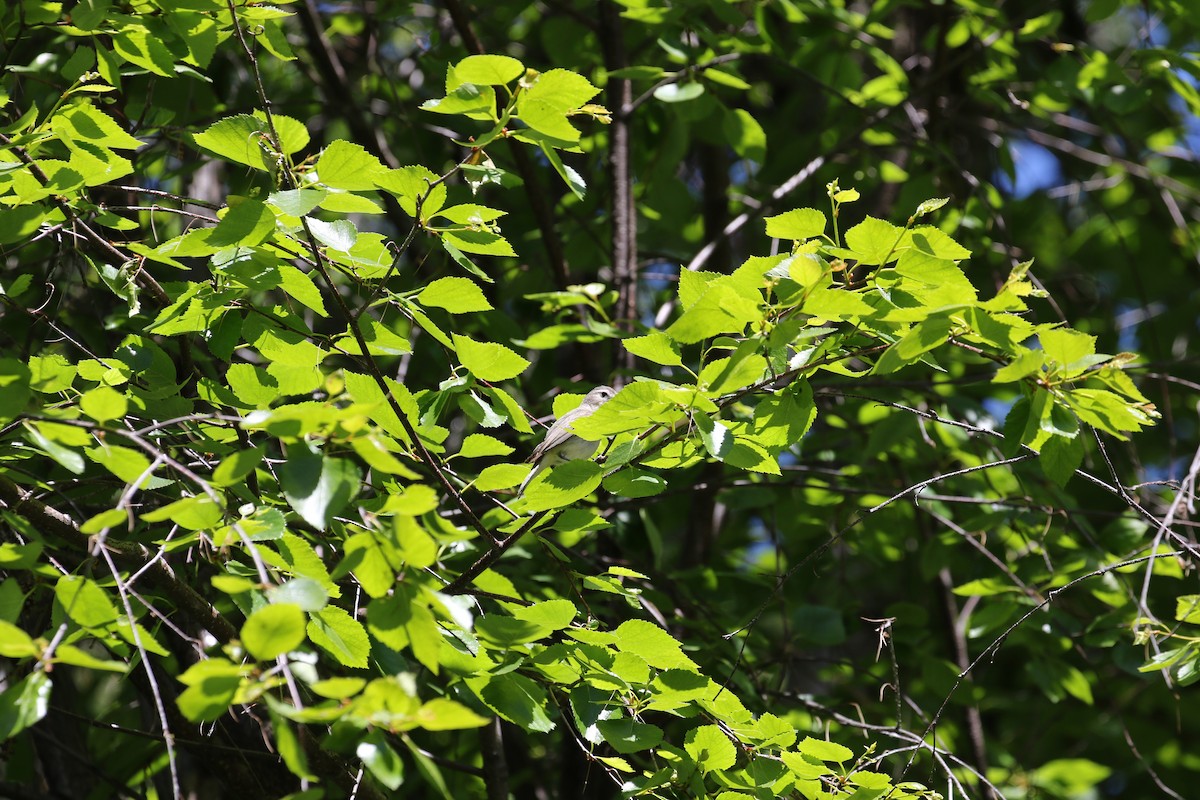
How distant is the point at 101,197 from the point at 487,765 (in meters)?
1.94

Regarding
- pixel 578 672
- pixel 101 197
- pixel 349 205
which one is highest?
pixel 349 205

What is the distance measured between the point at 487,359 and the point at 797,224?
2.26ft

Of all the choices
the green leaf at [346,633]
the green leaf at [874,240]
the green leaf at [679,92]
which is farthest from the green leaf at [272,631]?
the green leaf at [679,92]

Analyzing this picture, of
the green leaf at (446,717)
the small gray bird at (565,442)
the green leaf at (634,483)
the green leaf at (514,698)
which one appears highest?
the green leaf at (446,717)

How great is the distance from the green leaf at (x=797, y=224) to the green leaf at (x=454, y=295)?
596 millimetres

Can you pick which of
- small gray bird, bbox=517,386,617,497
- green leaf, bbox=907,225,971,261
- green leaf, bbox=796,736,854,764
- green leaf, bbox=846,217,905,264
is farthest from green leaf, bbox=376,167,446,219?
green leaf, bbox=796,736,854,764

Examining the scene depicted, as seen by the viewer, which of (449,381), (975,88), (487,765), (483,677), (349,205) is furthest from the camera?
(975,88)

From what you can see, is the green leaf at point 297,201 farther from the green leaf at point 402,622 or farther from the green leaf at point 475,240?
the green leaf at point 402,622

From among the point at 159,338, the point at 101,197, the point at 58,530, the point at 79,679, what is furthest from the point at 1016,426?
the point at 79,679

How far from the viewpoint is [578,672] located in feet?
7.53

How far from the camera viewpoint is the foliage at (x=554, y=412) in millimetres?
1973

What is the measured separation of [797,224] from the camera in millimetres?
2047

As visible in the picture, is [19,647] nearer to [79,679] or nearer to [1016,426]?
[1016,426]

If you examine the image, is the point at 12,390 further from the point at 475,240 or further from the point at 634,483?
the point at 634,483
